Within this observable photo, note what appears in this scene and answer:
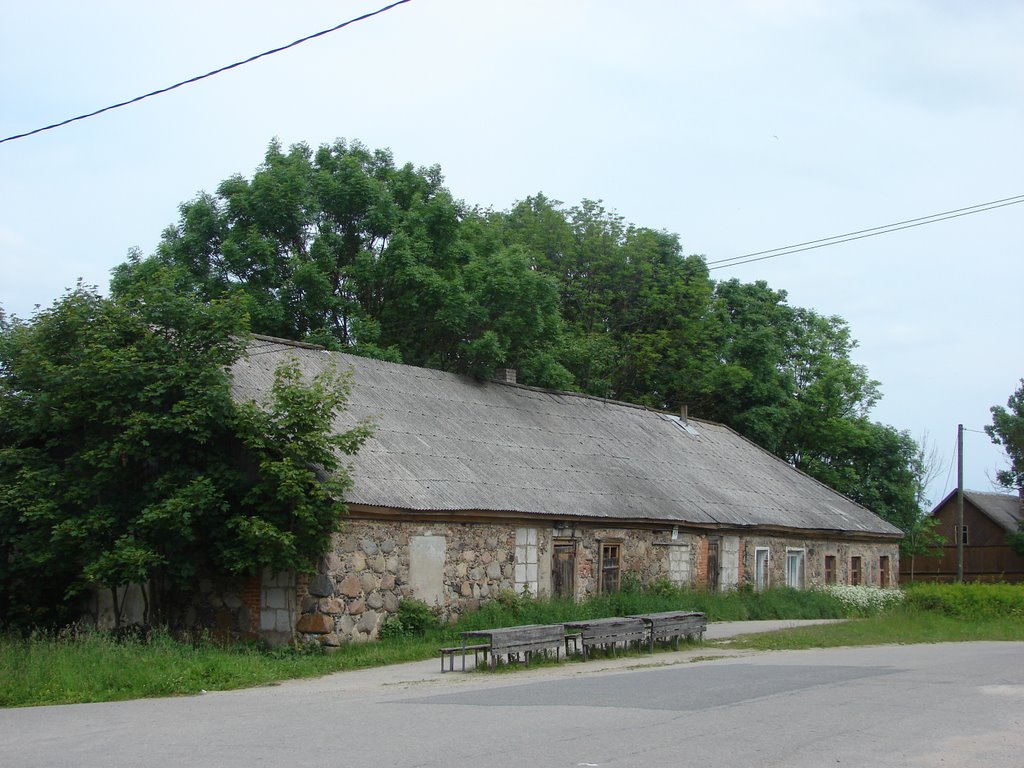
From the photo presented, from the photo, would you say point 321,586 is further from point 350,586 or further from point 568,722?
point 568,722

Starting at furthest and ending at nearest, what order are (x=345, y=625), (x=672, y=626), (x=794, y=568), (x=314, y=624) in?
(x=794, y=568)
(x=672, y=626)
(x=345, y=625)
(x=314, y=624)

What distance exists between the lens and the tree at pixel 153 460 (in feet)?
54.5

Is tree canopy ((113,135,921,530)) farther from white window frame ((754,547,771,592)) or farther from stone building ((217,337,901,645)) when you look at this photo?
white window frame ((754,547,771,592))

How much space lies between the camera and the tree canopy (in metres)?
30.8

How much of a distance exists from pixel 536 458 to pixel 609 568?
286cm

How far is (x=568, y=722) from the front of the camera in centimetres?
1039

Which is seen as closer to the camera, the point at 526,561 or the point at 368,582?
the point at 368,582

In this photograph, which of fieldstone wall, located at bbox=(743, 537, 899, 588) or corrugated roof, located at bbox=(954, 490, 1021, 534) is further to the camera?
corrugated roof, located at bbox=(954, 490, 1021, 534)

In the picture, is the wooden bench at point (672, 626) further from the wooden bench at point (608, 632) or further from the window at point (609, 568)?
the window at point (609, 568)

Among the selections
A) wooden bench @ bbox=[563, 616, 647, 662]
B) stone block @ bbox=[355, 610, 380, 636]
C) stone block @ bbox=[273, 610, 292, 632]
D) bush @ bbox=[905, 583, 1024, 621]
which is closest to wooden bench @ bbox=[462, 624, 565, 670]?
wooden bench @ bbox=[563, 616, 647, 662]

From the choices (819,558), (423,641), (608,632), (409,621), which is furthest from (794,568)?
(423,641)

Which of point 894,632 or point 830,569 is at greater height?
point 830,569

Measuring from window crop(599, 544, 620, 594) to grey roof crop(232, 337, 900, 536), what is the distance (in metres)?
0.82

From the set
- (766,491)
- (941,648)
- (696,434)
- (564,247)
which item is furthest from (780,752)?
(564,247)
